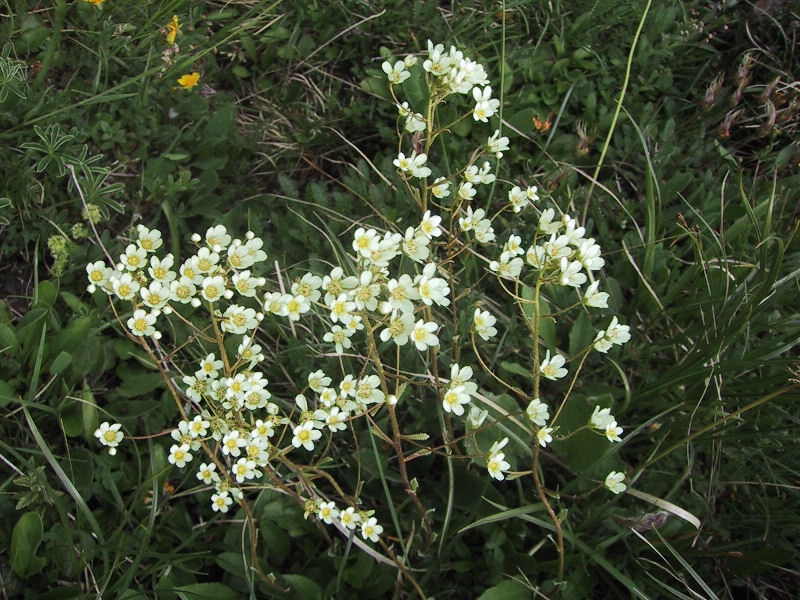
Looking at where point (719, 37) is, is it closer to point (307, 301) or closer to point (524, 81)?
point (524, 81)

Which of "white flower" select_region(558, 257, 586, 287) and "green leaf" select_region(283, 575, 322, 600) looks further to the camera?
"green leaf" select_region(283, 575, 322, 600)

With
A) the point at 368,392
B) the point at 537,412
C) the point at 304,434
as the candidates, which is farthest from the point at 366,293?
the point at 537,412

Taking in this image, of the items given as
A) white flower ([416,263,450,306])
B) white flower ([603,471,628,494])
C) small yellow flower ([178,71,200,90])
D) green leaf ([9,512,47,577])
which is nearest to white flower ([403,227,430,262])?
white flower ([416,263,450,306])

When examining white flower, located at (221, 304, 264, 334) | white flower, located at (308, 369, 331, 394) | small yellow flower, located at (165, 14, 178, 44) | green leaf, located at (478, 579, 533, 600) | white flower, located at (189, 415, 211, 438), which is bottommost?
green leaf, located at (478, 579, 533, 600)

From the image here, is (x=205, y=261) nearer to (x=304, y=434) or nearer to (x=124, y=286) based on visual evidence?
(x=124, y=286)

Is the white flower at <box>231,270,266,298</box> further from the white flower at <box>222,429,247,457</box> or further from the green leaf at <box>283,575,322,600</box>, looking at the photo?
the green leaf at <box>283,575,322,600</box>

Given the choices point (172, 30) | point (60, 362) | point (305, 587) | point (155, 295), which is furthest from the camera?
point (172, 30)
